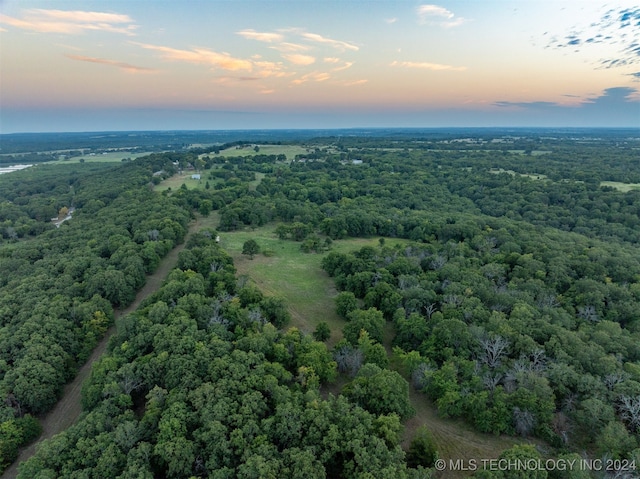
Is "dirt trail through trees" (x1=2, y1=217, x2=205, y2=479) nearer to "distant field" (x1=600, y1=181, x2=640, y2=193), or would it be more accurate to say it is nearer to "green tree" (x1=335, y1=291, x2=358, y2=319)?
"green tree" (x1=335, y1=291, x2=358, y2=319)

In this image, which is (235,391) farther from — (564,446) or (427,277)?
(427,277)

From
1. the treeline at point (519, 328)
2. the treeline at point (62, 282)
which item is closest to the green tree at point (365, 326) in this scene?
the treeline at point (519, 328)

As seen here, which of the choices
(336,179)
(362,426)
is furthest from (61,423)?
(336,179)

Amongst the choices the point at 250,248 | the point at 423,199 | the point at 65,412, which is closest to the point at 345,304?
the point at 250,248

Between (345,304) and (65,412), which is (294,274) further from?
(65,412)

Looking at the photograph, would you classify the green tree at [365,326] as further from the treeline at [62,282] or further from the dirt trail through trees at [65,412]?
the treeline at [62,282]

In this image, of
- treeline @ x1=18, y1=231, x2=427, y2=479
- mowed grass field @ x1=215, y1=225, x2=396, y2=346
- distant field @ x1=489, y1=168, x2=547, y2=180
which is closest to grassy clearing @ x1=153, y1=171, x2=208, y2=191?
mowed grass field @ x1=215, y1=225, x2=396, y2=346
